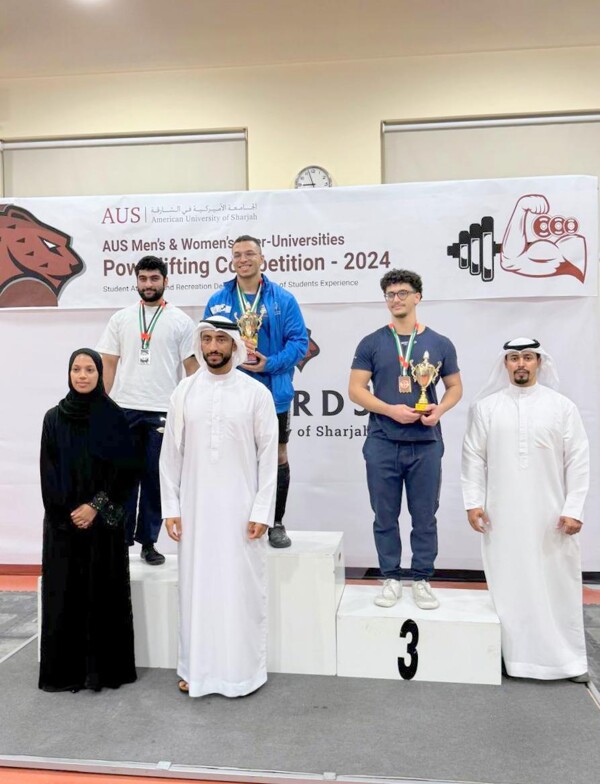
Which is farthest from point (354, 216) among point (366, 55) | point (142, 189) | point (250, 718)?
point (250, 718)

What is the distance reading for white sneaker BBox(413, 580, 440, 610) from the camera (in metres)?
3.09

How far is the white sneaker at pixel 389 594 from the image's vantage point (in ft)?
10.3

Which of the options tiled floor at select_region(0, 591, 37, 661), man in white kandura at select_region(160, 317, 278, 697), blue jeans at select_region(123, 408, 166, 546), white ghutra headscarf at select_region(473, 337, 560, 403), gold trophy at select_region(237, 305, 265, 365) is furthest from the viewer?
tiled floor at select_region(0, 591, 37, 661)

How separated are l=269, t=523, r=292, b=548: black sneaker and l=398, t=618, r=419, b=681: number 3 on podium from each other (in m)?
0.67

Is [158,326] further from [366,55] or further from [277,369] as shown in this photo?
[366,55]

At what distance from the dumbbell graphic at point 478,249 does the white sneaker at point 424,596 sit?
214 centimetres

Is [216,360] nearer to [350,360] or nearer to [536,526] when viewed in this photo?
[536,526]

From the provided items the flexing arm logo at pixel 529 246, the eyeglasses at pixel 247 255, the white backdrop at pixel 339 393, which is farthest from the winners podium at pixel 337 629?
the flexing arm logo at pixel 529 246

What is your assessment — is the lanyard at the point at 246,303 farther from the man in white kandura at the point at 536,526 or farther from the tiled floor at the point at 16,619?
the tiled floor at the point at 16,619

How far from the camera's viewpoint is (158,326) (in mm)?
3473

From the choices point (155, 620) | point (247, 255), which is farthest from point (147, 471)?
point (247, 255)

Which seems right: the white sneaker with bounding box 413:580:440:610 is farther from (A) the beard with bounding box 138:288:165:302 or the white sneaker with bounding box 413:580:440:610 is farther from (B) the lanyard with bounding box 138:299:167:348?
(A) the beard with bounding box 138:288:165:302

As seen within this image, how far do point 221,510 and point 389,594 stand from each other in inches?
37.4

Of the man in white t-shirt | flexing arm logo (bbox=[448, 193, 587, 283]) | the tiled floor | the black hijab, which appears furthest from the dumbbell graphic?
the tiled floor
